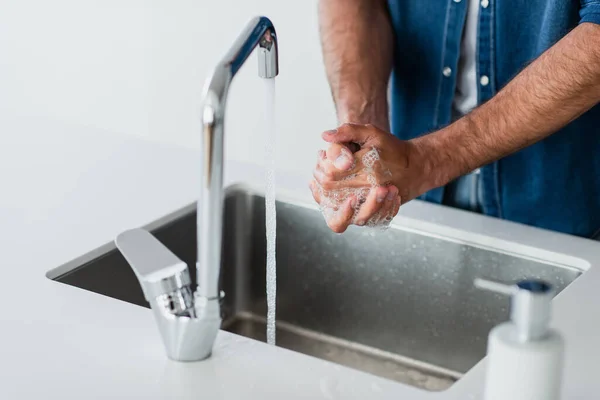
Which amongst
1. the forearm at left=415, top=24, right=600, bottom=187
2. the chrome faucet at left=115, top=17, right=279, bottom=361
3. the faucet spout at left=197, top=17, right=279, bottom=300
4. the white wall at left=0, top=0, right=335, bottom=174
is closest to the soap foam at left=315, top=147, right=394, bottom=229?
the forearm at left=415, top=24, right=600, bottom=187

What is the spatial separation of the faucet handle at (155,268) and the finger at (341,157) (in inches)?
14.3

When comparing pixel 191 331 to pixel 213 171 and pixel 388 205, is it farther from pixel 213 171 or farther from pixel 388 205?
pixel 388 205

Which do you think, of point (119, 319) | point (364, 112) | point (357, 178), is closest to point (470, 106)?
point (364, 112)

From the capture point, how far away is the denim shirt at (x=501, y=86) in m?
1.65

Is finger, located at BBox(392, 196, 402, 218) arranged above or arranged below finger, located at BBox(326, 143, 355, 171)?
below

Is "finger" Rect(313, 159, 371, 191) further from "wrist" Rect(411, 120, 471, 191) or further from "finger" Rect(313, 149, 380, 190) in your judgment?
"wrist" Rect(411, 120, 471, 191)

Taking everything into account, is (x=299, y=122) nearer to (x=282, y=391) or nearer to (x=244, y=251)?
(x=244, y=251)

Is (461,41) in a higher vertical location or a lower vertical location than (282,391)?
higher

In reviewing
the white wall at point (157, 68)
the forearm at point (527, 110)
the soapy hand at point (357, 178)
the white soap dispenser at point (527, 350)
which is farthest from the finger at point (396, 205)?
the white wall at point (157, 68)

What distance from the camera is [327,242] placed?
65.1 inches

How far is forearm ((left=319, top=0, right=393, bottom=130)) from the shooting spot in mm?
1744

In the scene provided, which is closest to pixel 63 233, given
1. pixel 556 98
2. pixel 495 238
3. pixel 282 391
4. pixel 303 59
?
pixel 282 391

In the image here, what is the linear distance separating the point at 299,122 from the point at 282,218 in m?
1.31

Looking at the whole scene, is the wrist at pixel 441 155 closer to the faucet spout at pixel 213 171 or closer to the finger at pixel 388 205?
the finger at pixel 388 205
